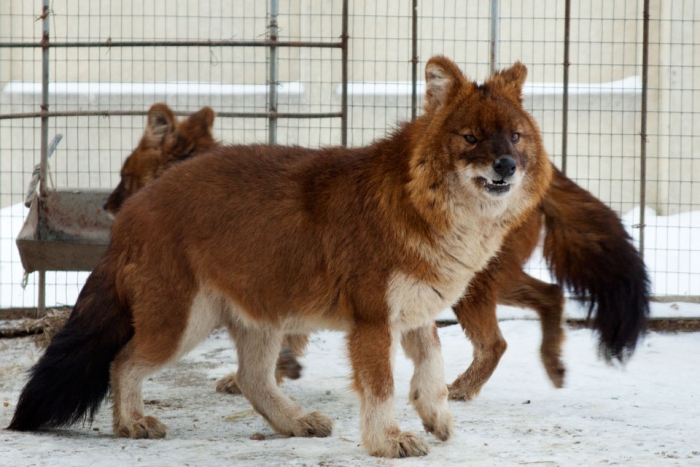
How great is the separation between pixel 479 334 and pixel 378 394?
4.49ft

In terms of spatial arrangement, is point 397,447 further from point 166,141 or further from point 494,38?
point 494,38

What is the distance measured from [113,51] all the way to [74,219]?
18.0ft

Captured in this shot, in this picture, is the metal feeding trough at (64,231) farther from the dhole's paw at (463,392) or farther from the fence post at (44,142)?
the dhole's paw at (463,392)

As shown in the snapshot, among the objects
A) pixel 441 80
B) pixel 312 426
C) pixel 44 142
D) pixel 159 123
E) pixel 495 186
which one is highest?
pixel 441 80

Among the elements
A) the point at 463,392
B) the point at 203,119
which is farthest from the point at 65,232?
the point at 463,392

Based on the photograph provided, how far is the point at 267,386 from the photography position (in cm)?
469

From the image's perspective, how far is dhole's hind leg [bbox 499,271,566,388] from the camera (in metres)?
5.39

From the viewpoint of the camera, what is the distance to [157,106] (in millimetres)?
6164

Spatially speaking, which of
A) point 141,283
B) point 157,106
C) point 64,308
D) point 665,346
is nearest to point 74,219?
point 64,308

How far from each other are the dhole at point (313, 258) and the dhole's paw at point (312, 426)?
11 millimetres

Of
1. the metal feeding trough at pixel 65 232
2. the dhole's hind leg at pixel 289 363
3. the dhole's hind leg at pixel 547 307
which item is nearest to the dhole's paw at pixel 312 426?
the dhole's hind leg at pixel 289 363

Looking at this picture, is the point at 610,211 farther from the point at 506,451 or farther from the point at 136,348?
the point at 136,348

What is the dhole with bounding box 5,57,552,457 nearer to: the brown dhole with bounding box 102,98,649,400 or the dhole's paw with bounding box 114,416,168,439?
the dhole's paw with bounding box 114,416,168,439

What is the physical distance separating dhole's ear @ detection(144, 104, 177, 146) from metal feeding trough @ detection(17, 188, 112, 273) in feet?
3.51
